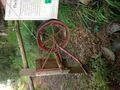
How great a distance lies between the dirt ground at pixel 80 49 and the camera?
2.79 m

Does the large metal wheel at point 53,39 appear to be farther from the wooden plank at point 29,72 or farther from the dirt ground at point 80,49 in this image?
the dirt ground at point 80,49

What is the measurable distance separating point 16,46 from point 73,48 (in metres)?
1.06

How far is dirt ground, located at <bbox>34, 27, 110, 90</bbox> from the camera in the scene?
2793 mm

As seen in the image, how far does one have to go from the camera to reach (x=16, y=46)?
12.6ft

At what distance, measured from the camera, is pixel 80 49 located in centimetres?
306

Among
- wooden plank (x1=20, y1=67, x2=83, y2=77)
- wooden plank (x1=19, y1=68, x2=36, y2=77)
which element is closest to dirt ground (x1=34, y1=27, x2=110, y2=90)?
wooden plank (x1=20, y1=67, x2=83, y2=77)

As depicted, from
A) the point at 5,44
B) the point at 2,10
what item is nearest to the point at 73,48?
the point at 2,10

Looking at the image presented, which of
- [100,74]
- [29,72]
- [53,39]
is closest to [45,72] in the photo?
[29,72]

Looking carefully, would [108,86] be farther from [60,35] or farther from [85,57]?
[60,35]

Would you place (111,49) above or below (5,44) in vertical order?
above

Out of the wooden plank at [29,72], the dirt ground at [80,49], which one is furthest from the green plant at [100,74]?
the wooden plank at [29,72]

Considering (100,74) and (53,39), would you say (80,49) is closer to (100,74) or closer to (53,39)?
(100,74)

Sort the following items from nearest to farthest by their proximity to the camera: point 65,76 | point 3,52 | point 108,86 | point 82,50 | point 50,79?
point 108,86 < point 82,50 < point 65,76 < point 50,79 < point 3,52

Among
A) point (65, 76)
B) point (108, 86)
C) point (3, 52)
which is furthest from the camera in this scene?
point (3, 52)
